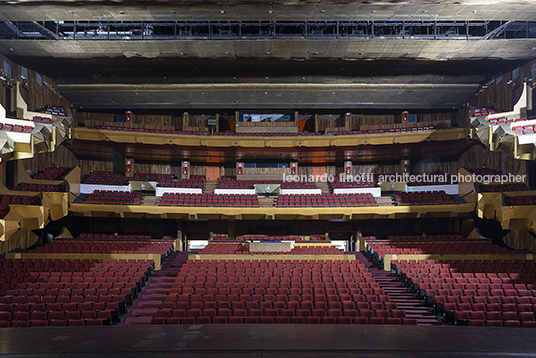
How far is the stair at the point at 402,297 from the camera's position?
7348mm

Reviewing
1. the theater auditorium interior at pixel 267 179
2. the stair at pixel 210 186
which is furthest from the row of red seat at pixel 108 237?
Result: the stair at pixel 210 186

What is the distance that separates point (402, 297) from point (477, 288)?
1.87 meters

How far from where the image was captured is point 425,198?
14.9 m

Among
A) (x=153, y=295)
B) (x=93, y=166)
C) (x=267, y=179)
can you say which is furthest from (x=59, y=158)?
(x=153, y=295)

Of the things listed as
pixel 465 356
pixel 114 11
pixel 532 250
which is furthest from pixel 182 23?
pixel 532 250

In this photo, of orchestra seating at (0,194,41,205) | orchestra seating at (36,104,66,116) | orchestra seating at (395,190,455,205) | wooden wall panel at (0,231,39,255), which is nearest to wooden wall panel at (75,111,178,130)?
orchestra seating at (36,104,66,116)

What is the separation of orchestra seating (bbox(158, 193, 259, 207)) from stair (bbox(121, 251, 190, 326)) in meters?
3.09

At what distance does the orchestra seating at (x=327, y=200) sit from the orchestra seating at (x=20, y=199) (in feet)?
31.3

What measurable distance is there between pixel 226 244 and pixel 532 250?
12379mm

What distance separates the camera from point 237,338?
4.50 metres

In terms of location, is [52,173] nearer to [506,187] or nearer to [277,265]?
[277,265]

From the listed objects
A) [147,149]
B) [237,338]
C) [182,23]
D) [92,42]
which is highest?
[182,23]

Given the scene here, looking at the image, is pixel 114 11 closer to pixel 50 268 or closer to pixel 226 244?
pixel 50 268

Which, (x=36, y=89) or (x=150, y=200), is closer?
(x=36, y=89)
